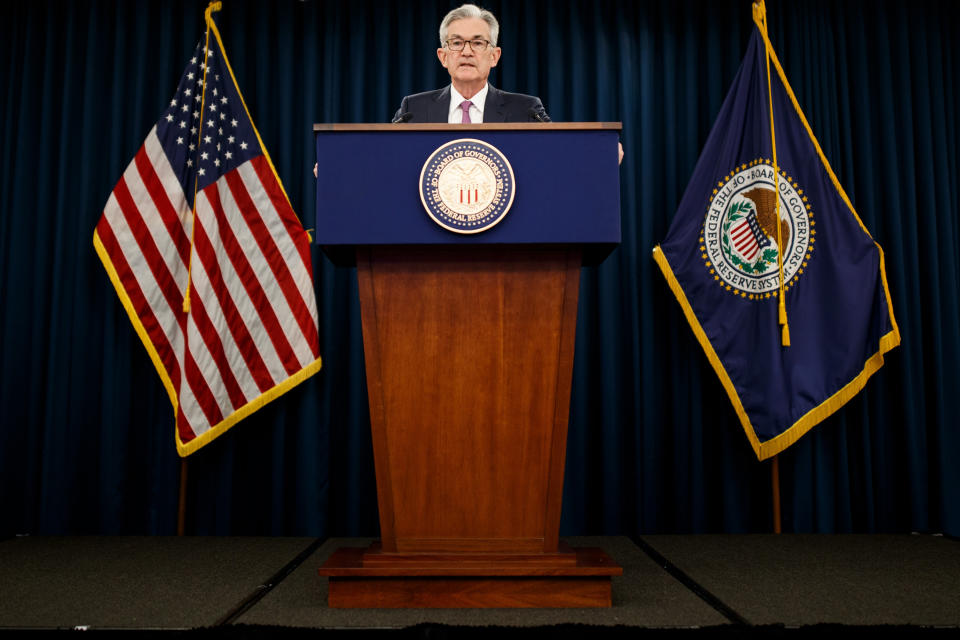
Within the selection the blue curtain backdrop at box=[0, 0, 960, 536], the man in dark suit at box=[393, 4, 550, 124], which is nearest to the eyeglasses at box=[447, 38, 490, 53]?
the man in dark suit at box=[393, 4, 550, 124]

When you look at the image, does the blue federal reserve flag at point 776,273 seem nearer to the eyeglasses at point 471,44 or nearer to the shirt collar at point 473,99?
the shirt collar at point 473,99

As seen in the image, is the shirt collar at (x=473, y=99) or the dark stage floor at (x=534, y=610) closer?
the dark stage floor at (x=534, y=610)

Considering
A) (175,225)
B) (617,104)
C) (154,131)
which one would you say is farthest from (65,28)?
(617,104)

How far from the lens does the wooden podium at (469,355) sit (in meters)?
1.51

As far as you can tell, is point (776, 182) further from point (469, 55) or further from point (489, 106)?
point (469, 55)

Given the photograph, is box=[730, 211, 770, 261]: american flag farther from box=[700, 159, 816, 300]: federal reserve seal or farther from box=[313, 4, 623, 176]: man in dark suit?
box=[313, 4, 623, 176]: man in dark suit

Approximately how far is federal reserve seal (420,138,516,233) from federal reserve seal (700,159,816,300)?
5.34 ft

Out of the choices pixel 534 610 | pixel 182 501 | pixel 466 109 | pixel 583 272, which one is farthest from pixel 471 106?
pixel 182 501

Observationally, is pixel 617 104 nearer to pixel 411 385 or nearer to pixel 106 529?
pixel 411 385

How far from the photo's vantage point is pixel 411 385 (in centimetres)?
156

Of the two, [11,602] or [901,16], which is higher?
[901,16]

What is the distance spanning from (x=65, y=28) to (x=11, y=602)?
9.09ft

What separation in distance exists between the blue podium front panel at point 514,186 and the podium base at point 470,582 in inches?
A: 29.6

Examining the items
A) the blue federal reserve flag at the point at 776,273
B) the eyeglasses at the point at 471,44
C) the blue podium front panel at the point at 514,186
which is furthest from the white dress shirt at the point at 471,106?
the blue federal reserve flag at the point at 776,273
